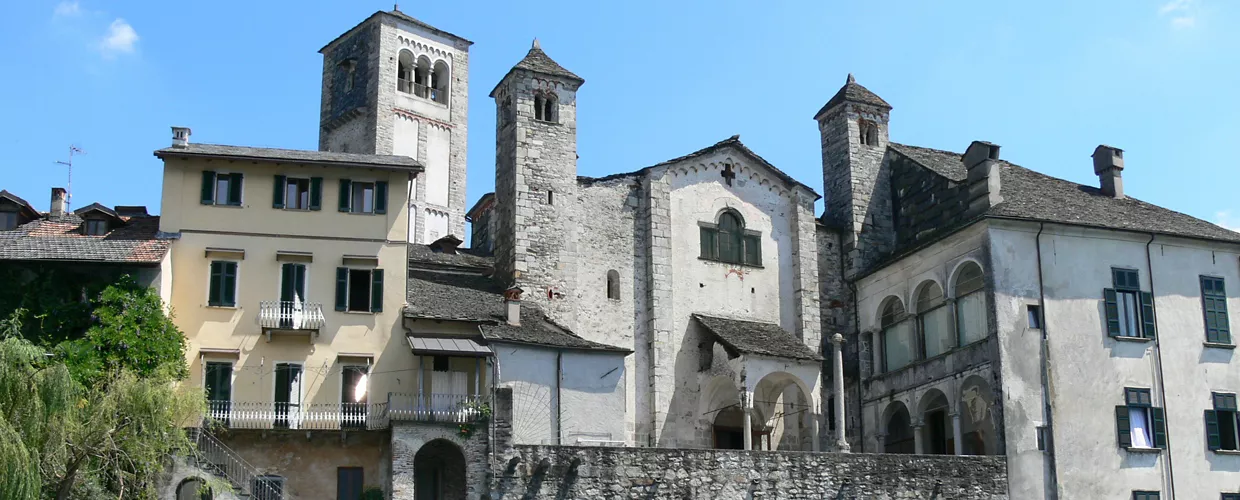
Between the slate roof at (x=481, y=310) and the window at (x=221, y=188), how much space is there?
17.7ft

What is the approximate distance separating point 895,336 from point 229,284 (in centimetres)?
2122

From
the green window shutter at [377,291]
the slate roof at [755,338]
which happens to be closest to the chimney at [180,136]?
the green window shutter at [377,291]

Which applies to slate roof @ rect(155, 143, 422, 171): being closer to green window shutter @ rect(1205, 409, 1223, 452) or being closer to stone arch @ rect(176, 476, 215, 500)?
stone arch @ rect(176, 476, 215, 500)

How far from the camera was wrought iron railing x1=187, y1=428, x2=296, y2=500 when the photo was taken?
32688 millimetres

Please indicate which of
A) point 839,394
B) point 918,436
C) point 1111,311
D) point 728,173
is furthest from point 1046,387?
point 728,173

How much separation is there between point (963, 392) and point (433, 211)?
3182cm

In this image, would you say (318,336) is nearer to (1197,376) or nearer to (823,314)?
(823,314)

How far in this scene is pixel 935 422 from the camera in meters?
44.4

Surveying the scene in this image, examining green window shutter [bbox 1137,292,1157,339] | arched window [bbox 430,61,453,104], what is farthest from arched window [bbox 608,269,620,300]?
arched window [bbox 430,61,453,104]

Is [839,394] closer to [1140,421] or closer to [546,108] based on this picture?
[1140,421]

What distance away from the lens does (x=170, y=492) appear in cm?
3225

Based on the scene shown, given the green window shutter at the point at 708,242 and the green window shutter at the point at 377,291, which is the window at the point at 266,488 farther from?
the green window shutter at the point at 708,242

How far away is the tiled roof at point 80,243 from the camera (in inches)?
1351

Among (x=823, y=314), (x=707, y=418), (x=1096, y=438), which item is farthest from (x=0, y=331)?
(x=1096, y=438)
